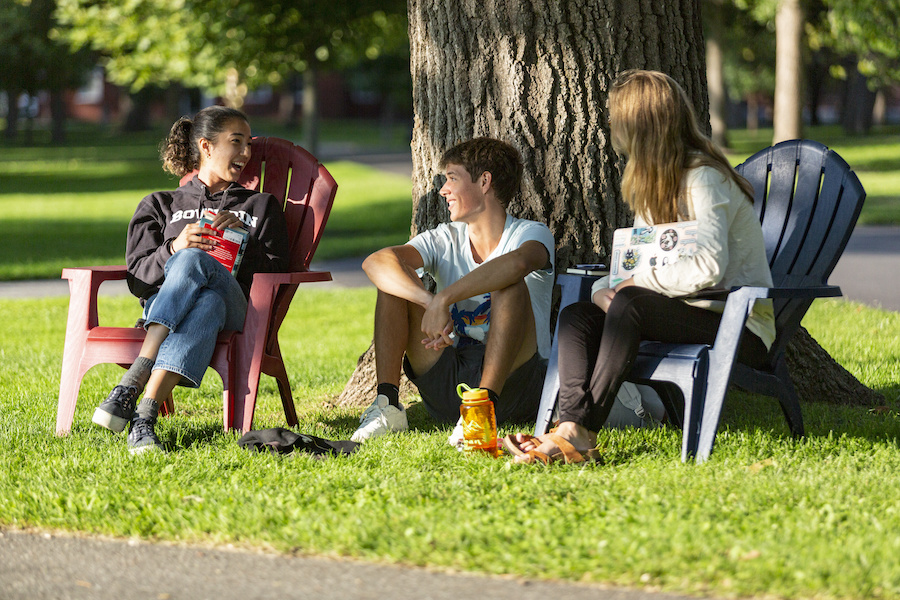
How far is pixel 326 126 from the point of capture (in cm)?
6278

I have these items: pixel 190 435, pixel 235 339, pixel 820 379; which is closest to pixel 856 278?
pixel 820 379

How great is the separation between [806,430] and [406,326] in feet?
5.66

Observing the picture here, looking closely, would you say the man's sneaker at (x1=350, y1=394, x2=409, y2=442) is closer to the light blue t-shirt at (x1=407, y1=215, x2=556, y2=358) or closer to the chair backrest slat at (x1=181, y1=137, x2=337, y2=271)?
the light blue t-shirt at (x1=407, y1=215, x2=556, y2=358)

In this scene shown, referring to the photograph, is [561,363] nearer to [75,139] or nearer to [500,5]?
[500,5]

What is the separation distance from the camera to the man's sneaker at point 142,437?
13.8 feet

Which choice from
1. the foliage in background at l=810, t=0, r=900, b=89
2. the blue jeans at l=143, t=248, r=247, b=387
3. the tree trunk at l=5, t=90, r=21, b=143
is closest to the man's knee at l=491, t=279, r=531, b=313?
the blue jeans at l=143, t=248, r=247, b=387

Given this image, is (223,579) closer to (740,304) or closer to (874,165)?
(740,304)

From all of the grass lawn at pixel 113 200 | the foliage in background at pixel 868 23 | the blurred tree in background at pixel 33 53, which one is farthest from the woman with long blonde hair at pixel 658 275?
the blurred tree in background at pixel 33 53

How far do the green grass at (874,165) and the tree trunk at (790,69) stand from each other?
1.31 m

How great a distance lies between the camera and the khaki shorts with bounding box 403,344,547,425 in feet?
15.1

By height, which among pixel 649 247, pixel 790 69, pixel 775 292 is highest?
pixel 790 69

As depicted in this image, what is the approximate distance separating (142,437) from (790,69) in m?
17.5

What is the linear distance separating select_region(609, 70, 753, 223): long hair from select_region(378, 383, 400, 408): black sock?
1.29 meters

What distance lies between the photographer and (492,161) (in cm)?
459
